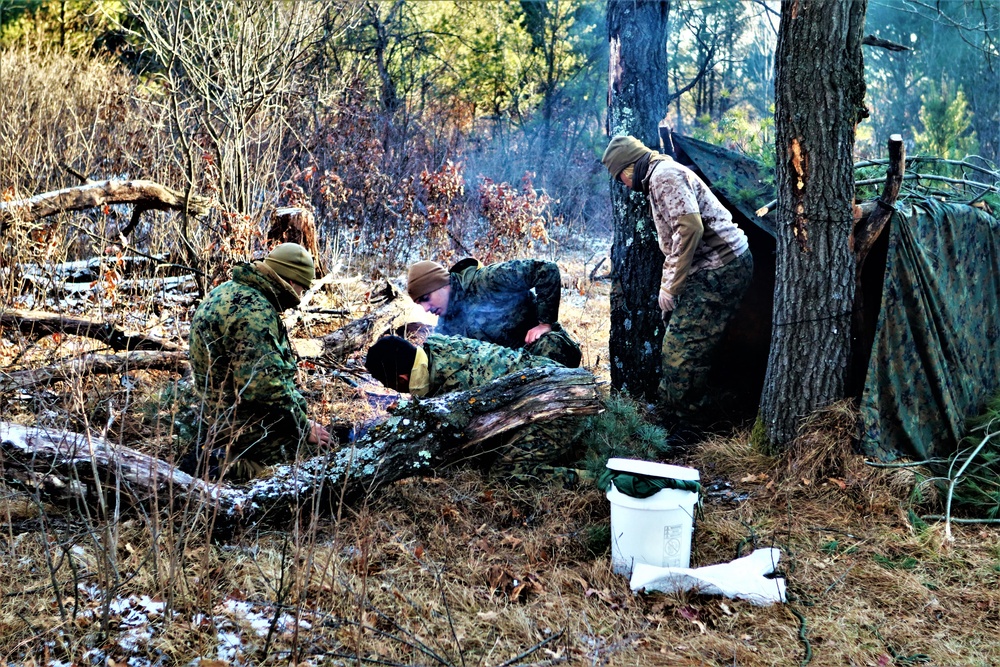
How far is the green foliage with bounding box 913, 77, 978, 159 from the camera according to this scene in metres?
7.20

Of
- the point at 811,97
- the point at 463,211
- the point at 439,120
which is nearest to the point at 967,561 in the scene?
the point at 811,97

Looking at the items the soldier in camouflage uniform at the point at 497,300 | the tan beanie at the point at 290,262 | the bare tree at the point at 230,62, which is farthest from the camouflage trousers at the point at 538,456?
the bare tree at the point at 230,62

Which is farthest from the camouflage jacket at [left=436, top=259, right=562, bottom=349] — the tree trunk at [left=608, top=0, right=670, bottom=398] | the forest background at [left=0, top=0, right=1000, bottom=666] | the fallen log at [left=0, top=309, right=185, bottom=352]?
the fallen log at [left=0, top=309, right=185, bottom=352]

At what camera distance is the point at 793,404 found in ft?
14.9

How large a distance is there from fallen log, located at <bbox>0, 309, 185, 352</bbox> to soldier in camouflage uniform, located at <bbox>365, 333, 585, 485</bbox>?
2.33 meters

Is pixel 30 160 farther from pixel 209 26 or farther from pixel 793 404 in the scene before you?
pixel 793 404

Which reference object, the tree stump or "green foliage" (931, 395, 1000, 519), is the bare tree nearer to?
the tree stump

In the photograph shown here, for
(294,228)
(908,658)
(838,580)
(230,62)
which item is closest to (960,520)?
(838,580)

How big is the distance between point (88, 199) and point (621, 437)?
4818 millimetres

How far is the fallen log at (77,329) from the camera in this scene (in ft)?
19.2

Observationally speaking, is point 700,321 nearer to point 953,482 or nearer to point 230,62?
point 953,482

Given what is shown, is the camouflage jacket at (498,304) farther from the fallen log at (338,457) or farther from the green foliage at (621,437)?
the fallen log at (338,457)

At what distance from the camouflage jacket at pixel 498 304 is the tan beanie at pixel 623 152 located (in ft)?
2.92

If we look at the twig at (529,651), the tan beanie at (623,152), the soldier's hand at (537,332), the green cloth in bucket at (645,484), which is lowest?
the twig at (529,651)
